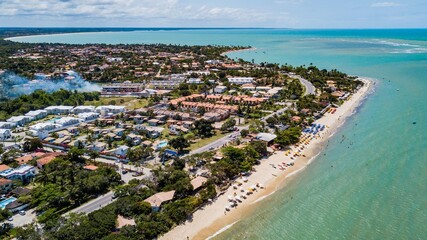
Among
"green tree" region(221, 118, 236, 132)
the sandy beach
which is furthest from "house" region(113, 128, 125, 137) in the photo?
the sandy beach

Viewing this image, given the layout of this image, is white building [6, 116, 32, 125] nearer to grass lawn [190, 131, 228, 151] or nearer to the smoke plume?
the smoke plume

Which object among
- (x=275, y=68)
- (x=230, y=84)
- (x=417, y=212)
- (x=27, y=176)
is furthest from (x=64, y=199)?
(x=275, y=68)

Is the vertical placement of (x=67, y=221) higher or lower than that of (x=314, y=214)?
higher

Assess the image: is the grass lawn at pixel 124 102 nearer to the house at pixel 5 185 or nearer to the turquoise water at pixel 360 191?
the house at pixel 5 185

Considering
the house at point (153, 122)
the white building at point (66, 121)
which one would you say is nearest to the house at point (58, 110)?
the white building at point (66, 121)

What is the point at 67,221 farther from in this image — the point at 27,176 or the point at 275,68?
the point at 275,68
